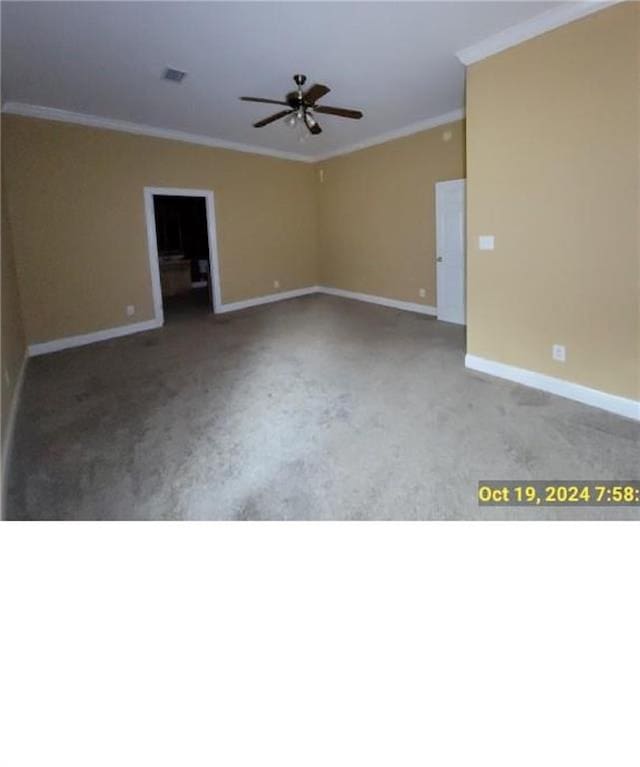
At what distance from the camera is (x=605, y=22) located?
259 cm

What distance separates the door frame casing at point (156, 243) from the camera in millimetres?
5504

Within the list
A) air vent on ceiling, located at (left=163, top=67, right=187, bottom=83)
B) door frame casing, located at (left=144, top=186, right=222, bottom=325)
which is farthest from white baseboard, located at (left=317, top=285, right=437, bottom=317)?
air vent on ceiling, located at (left=163, top=67, right=187, bottom=83)

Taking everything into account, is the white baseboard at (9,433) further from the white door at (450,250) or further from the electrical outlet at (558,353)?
the white door at (450,250)

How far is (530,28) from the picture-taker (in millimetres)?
2891

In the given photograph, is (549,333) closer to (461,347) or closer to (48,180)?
(461,347)

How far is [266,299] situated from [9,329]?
4.21 meters

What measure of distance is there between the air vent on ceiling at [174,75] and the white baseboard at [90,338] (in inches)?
110

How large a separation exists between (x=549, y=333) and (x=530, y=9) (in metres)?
2.07

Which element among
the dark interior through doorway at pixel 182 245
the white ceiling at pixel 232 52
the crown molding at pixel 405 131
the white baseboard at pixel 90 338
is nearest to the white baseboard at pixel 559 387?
the white ceiling at pixel 232 52

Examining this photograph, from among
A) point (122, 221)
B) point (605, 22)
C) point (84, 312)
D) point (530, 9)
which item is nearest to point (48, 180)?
point (122, 221)

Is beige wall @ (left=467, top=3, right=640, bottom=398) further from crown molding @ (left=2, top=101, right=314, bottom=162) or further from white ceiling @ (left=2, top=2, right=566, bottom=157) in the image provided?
crown molding @ (left=2, top=101, right=314, bottom=162)
